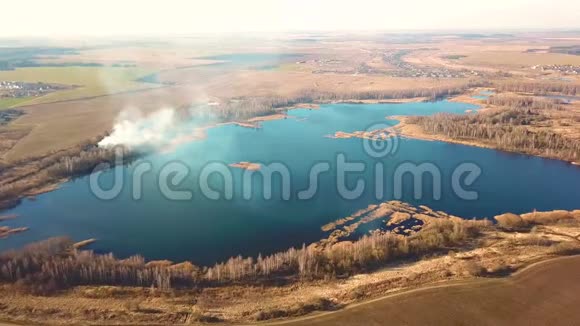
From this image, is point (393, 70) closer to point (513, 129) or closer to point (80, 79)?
point (513, 129)

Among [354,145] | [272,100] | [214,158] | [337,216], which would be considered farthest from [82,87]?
[337,216]

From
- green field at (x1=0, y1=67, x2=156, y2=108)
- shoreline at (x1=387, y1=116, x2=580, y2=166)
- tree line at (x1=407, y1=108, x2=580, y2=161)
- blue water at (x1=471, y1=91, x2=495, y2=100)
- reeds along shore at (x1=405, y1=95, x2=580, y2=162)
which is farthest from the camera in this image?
blue water at (x1=471, y1=91, x2=495, y2=100)

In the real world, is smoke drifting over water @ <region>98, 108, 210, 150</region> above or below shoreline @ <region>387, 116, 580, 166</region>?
above

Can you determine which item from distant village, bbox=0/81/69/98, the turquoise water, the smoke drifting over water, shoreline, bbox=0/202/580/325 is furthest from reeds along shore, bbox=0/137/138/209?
distant village, bbox=0/81/69/98

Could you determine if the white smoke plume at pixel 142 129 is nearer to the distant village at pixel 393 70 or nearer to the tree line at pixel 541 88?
the distant village at pixel 393 70

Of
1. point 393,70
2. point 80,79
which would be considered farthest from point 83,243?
point 393,70

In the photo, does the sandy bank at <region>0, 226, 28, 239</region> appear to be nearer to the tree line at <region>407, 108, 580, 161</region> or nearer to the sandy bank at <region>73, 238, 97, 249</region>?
the sandy bank at <region>73, 238, 97, 249</region>
